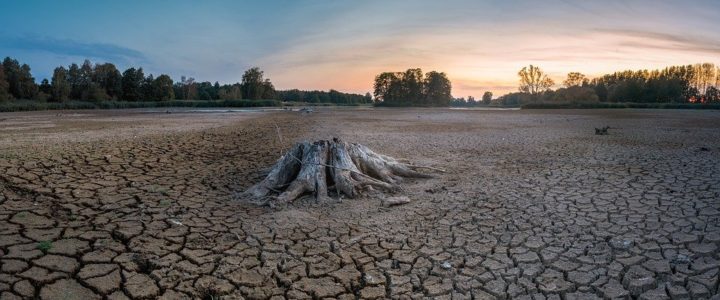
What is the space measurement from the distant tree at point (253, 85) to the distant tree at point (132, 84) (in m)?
24.0

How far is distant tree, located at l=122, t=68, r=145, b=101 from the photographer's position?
87125 mm

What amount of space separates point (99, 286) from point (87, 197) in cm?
327

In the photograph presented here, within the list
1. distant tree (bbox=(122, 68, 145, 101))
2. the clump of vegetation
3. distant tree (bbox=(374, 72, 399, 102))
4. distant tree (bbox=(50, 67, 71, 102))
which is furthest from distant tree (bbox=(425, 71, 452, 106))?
the clump of vegetation

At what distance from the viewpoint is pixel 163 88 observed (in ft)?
294

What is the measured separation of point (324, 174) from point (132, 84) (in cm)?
9600

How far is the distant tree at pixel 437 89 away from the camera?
117m

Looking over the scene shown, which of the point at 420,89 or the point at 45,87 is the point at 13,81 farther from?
the point at 420,89

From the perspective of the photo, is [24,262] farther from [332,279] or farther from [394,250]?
[394,250]

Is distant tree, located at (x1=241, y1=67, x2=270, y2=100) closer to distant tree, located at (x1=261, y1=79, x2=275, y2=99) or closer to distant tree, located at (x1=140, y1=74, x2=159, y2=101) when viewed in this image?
distant tree, located at (x1=261, y1=79, x2=275, y2=99)

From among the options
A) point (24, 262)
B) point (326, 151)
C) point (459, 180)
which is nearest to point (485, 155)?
point (459, 180)

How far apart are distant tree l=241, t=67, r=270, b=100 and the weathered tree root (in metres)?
95.3

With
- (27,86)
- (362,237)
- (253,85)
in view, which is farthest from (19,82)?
(362,237)

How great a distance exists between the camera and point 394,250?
167 inches

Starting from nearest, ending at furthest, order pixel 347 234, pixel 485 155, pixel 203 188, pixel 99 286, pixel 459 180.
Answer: pixel 99 286, pixel 347 234, pixel 203 188, pixel 459 180, pixel 485 155
